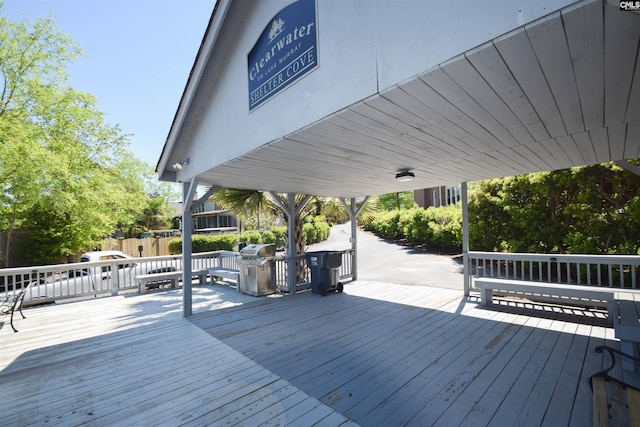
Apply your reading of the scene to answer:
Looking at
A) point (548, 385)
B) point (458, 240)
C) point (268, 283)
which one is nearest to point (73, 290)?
point (268, 283)

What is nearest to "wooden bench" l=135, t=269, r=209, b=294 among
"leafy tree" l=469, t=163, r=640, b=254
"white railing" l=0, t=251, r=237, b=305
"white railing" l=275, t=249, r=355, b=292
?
"white railing" l=0, t=251, r=237, b=305

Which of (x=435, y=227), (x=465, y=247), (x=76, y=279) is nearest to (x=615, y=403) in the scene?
(x=465, y=247)

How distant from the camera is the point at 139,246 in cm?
1650

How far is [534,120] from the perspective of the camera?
101 inches

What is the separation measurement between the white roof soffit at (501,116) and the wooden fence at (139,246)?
14762mm

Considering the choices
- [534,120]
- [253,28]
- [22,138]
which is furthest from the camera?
[22,138]

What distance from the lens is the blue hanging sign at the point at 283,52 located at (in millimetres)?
2641

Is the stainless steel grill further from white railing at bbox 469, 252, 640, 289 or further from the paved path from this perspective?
white railing at bbox 469, 252, 640, 289

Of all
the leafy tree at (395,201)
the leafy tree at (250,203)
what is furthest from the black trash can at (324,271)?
the leafy tree at (395,201)

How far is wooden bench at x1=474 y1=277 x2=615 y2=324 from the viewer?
4059 millimetres

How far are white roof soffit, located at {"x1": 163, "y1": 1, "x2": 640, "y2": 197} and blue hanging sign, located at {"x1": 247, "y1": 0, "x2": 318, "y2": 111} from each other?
0.61 meters

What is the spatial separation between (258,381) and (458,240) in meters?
12.7

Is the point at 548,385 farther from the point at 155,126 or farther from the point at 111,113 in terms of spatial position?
the point at 155,126

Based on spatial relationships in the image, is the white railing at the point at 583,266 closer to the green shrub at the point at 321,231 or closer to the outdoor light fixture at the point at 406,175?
the outdoor light fixture at the point at 406,175
